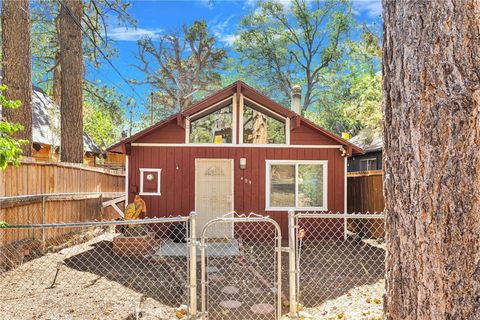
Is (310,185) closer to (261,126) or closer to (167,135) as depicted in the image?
(261,126)

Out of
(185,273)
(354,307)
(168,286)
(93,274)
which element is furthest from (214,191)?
(354,307)

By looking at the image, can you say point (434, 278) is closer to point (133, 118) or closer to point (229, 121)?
point (229, 121)

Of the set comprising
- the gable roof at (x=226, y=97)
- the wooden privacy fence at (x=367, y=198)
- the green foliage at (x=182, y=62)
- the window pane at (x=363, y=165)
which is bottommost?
the wooden privacy fence at (x=367, y=198)

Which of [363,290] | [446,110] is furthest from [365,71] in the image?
[446,110]

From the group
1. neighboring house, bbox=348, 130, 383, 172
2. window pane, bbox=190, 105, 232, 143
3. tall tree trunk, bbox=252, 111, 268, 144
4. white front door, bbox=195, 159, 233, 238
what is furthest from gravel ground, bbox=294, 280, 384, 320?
neighboring house, bbox=348, 130, 383, 172

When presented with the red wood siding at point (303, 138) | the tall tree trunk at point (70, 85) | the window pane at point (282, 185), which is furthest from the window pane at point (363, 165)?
the tall tree trunk at point (70, 85)

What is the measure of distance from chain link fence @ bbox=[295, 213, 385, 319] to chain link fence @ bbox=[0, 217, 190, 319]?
5.82ft

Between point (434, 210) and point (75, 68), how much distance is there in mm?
10662

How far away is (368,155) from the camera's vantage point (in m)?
15.0

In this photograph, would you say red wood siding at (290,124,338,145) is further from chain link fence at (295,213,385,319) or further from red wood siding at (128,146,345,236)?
chain link fence at (295,213,385,319)

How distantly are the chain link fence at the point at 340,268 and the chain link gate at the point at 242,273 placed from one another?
1.42 feet

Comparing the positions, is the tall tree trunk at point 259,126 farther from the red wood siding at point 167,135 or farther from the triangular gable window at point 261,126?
the red wood siding at point 167,135

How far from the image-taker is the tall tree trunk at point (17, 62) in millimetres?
7258

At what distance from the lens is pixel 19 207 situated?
19.9ft
